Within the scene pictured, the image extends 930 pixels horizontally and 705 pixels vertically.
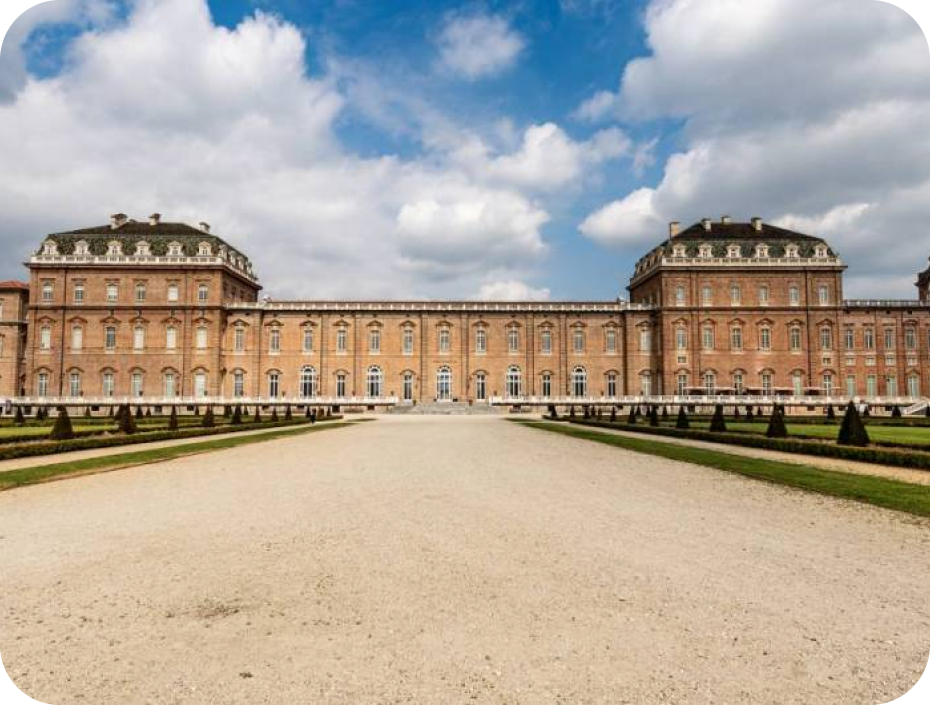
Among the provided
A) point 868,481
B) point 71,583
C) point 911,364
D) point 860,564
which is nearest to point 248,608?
point 71,583

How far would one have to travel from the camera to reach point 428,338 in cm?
5388

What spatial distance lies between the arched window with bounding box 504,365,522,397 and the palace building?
111 millimetres

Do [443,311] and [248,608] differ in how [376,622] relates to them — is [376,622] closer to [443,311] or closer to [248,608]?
[248,608]

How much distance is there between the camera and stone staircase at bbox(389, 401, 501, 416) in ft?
157

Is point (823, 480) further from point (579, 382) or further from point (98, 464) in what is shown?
point (579, 382)

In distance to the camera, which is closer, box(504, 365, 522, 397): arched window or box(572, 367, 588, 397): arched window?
box(504, 365, 522, 397): arched window

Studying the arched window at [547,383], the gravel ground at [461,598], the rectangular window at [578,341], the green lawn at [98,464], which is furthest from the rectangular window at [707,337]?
the gravel ground at [461,598]

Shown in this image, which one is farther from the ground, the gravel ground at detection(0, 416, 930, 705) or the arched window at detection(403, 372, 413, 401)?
the arched window at detection(403, 372, 413, 401)

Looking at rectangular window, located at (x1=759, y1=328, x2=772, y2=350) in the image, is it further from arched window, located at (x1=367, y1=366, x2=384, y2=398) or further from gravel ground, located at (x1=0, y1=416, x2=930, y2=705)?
gravel ground, located at (x1=0, y1=416, x2=930, y2=705)

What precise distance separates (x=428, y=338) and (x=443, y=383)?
14.1 feet

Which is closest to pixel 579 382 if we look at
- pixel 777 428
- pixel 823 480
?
pixel 777 428

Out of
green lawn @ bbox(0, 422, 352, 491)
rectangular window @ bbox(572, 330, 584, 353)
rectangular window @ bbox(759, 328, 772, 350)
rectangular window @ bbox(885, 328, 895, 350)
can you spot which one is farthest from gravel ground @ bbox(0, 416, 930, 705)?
rectangular window @ bbox(885, 328, 895, 350)

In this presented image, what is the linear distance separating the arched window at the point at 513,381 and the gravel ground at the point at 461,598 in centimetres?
4480

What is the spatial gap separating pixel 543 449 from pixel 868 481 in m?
7.98
